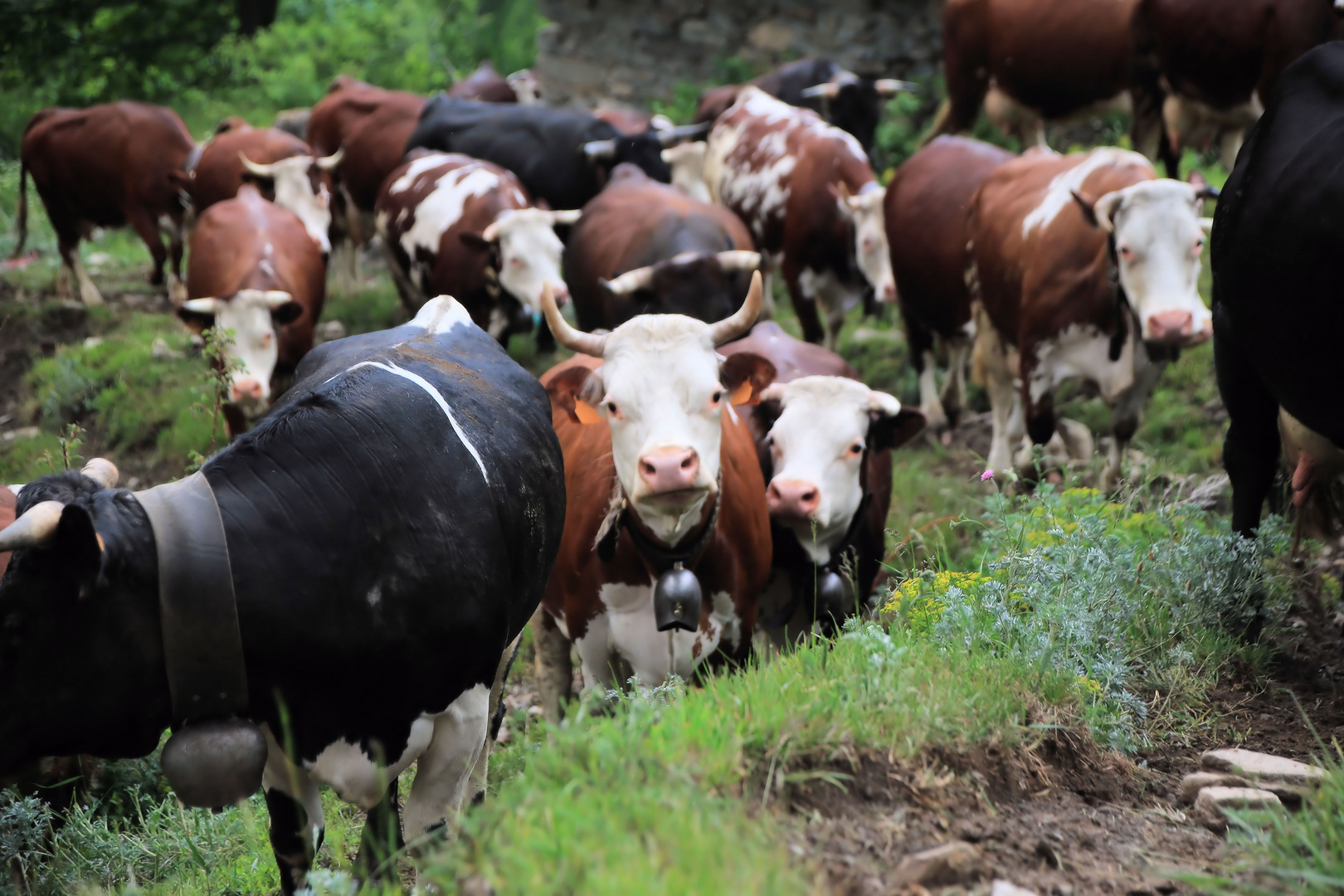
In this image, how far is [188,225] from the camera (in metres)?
12.3

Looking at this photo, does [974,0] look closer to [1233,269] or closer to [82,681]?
[1233,269]

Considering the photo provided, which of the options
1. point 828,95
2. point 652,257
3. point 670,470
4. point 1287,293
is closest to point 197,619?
point 670,470

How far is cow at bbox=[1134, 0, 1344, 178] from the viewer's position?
8188mm

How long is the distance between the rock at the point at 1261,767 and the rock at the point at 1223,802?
0.10 meters

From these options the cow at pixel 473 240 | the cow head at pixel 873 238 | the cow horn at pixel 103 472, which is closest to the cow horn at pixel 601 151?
the cow at pixel 473 240

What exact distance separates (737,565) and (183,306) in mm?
4937

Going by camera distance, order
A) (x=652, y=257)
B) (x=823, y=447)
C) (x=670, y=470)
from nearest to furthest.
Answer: (x=670, y=470), (x=823, y=447), (x=652, y=257)

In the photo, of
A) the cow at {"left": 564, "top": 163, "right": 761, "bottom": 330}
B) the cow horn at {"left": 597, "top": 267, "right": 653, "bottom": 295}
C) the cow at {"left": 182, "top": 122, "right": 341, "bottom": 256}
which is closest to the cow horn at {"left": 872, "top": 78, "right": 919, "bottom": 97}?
the cow at {"left": 564, "top": 163, "right": 761, "bottom": 330}

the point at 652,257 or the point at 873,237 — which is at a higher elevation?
the point at 652,257

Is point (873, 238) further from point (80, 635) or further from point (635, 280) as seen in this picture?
point (80, 635)

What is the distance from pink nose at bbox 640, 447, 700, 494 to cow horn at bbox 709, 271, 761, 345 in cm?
69

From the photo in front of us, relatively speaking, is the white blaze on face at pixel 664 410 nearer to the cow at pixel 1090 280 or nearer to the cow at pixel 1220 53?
the cow at pixel 1090 280

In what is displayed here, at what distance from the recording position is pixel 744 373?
4684mm

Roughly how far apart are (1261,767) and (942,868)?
1176 millimetres
